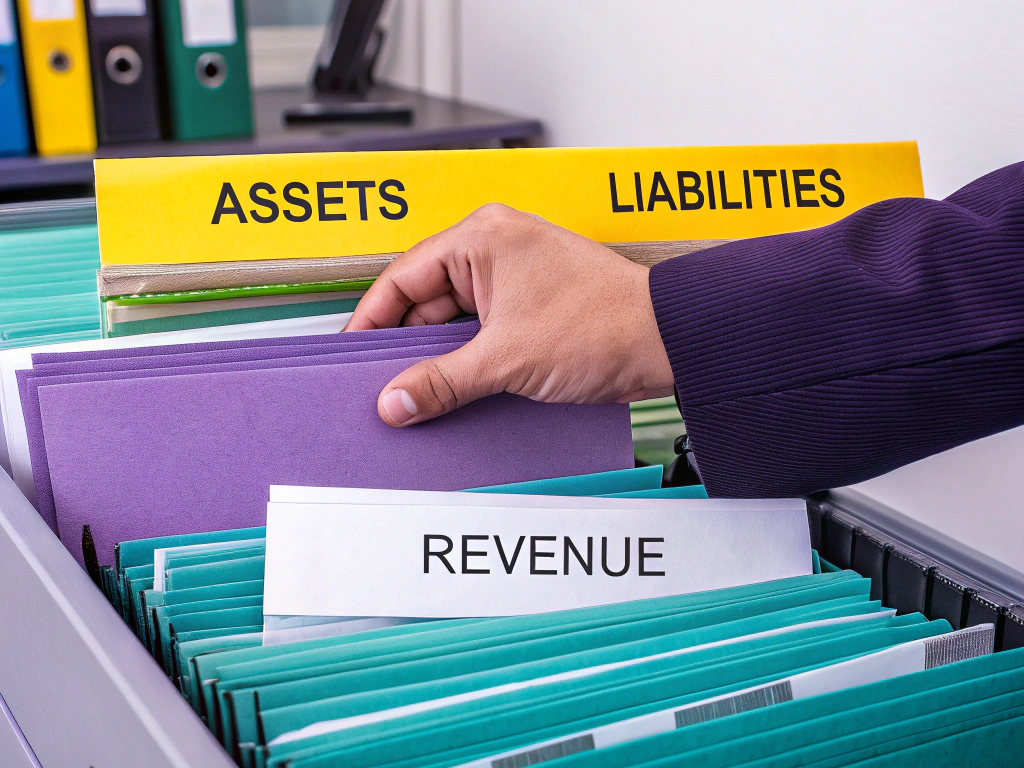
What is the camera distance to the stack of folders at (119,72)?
1579 millimetres

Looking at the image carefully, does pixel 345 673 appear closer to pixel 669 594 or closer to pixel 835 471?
pixel 669 594

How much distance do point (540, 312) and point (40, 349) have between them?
0.99ft

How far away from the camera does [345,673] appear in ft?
1.37

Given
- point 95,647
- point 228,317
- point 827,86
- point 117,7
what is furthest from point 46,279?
point 117,7

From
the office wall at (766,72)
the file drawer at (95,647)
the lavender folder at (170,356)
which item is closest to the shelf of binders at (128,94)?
the office wall at (766,72)

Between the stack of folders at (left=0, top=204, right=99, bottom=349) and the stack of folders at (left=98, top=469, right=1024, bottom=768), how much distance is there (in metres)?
0.25

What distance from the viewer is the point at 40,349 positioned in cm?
58

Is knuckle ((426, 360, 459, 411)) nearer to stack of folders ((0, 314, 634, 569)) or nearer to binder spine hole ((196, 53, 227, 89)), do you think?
stack of folders ((0, 314, 634, 569))

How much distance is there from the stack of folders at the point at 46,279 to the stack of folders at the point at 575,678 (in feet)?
0.82

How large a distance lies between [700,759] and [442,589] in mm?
162

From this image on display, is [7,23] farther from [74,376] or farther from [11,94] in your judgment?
[74,376]

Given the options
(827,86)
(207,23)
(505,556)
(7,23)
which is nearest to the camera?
(505,556)

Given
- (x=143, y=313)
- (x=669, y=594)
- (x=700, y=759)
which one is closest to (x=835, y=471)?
(x=669, y=594)

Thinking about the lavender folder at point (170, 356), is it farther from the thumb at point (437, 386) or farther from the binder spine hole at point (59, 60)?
the binder spine hole at point (59, 60)
